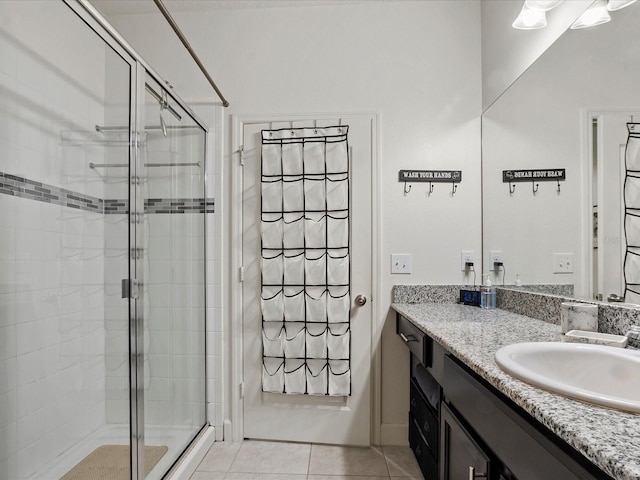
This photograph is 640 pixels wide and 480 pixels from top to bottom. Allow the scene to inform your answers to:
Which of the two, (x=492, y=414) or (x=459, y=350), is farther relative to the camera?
(x=459, y=350)

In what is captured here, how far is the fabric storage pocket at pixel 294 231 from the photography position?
219 cm

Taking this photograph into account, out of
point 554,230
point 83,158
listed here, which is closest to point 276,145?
point 83,158

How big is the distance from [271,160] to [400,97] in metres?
0.88

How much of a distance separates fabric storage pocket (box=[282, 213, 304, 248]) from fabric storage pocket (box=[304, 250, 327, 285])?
0.09 m

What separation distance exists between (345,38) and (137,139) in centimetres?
142

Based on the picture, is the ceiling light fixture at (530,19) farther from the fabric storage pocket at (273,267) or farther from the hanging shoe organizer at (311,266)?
the fabric storage pocket at (273,267)

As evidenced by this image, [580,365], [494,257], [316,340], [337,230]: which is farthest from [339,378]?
[580,365]

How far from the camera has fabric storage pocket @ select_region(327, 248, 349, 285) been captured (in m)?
2.18

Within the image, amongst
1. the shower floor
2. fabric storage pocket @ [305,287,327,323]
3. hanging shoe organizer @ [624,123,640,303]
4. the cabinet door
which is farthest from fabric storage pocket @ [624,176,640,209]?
the shower floor

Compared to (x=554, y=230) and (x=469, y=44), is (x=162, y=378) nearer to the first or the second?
(x=554, y=230)

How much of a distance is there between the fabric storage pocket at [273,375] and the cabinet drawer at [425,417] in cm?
76

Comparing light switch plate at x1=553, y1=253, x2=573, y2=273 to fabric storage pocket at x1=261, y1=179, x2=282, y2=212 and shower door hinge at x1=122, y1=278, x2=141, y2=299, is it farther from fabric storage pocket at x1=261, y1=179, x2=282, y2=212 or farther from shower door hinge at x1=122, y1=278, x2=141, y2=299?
shower door hinge at x1=122, y1=278, x2=141, y2=299

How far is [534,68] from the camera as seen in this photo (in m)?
1.75

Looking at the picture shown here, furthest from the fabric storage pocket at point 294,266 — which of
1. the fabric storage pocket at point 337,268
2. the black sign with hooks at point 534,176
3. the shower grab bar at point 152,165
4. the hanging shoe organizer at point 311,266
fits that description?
the black sign with hooks at point 534,176
